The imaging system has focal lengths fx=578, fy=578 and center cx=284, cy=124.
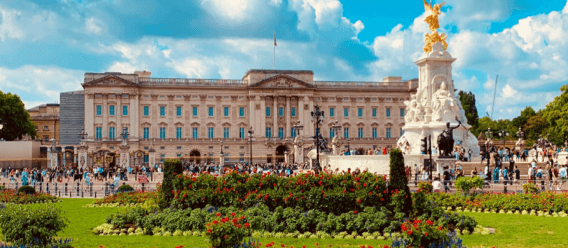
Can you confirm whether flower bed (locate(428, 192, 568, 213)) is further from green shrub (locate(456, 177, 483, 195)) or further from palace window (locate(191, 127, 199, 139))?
palace window (locate(191, 127, 199, 139))

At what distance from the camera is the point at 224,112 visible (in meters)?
75.7

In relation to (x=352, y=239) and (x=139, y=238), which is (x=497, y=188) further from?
(x=139, y=238)

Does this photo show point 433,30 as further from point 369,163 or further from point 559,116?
point 559,116

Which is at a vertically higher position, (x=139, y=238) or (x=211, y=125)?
(x=211, y=125)

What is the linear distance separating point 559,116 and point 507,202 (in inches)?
1768

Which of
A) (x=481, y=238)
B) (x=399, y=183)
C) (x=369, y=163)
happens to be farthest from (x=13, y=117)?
(x=481, y=238)

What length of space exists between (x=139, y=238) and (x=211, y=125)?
62641 millimetres

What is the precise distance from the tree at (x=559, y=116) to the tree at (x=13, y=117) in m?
59.3

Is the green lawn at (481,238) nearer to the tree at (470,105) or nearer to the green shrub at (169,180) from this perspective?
the green shrub at (169,180)

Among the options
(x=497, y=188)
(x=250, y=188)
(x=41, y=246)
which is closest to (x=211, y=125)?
(x=497, y=188)

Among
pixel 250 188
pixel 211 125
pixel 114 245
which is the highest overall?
pixel 211 125

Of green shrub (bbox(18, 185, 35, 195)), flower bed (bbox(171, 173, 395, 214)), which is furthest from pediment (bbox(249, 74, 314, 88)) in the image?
flower bed (bbox(171, 173, 395, 214))

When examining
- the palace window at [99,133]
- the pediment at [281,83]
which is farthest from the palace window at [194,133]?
the palace window at [99,133]

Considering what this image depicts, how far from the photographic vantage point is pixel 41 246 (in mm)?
9641
